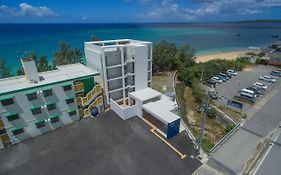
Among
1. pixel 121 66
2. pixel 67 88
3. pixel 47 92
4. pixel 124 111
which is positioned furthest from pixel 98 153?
pixel 121 66

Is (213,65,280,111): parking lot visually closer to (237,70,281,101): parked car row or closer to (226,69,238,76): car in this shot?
(237,70,281,101): parked car row

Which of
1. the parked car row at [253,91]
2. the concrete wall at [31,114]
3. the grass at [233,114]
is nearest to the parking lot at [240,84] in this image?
the parked car row at [253,91]

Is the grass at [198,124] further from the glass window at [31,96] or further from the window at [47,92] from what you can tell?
the glass window at [31,96]

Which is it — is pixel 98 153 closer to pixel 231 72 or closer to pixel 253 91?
pixel 253 91

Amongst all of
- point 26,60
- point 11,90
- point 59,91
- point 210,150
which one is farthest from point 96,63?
point 210,150

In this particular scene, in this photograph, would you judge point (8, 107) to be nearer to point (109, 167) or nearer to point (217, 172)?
point (109, 167)

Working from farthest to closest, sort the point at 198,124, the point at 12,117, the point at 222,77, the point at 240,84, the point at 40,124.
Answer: the point at 222,77 → the point at 240,84 → the point at 198,124 → the point at 40,124 → the point at 12,117
